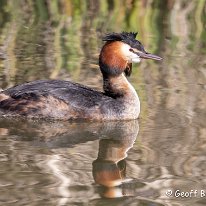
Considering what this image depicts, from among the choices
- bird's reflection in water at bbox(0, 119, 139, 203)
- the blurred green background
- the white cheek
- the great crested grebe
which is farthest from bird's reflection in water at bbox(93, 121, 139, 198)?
the blurred green background

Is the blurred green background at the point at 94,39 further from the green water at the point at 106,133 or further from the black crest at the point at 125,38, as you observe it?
the black crest at the point at 125,38

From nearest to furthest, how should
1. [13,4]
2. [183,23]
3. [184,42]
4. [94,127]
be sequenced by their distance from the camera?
[94,127], [184,42], [183,23], [13,4]

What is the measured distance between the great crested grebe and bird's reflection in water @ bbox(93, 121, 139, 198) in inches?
13.6

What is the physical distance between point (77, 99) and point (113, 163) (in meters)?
1.52

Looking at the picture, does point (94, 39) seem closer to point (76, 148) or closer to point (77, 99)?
point (77, 99)

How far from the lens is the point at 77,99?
7.90 meters

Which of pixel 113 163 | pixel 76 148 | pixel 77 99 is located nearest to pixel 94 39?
pixel 77 99

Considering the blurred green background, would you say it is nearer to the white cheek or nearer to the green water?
the green water

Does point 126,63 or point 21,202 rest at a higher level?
point 126,63

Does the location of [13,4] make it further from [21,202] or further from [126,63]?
[21,202]

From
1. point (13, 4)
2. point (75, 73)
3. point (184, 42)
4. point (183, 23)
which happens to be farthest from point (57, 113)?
point (13, 4)

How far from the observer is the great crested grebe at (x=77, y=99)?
786 cm

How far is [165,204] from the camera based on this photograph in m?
5.32

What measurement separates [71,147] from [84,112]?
1.04 metres
